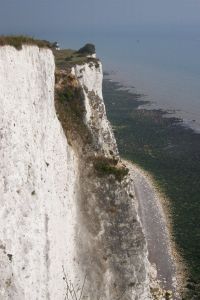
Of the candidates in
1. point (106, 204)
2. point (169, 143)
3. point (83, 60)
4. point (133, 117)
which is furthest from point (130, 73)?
point (106, 204)

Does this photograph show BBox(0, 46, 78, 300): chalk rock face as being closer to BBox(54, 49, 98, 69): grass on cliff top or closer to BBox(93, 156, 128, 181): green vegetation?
BBox(93, 156, 128, 181): green vegetation

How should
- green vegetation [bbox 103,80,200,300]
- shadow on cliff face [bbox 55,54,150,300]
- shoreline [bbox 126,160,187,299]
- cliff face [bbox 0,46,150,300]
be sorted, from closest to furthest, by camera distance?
1. cliff face [bbox 0,46,150,300]
2. shadow on cliff face [bbox 55,54,150,300]
3. shoreline [bbox 126,160,187,299]
4. green vegetation [bbox 103,80,200,300]

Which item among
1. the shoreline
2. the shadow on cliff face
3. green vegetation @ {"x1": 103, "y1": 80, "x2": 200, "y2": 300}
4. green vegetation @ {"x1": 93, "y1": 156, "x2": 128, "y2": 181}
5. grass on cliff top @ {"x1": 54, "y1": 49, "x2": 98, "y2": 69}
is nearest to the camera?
the shadow on cliff face

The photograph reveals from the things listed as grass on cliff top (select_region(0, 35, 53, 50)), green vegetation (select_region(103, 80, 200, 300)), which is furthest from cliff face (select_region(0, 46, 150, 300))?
green vegetation (select_region(103, 80, 200, 300))

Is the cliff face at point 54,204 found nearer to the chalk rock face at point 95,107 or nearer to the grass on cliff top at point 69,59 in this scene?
the chalk rock face at point 95,107

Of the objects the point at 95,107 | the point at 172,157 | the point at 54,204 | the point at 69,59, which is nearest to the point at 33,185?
the point at 54,204

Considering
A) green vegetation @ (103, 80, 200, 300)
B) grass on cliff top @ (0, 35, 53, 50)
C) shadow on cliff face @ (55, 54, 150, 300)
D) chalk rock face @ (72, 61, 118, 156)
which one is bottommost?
green vegetation @ (103, 80, 200, 300)

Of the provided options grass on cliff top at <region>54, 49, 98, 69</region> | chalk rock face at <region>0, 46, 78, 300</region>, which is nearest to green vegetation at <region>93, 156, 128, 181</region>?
chalk rock face at <region>0, 46, 78, 300</region>

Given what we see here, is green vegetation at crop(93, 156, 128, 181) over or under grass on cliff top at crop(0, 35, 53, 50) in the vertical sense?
under

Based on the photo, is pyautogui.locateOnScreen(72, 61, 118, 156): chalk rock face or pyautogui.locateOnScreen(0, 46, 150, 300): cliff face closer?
pyautogui.locateOnScreen(0, 46, 150, 300): cliff face
